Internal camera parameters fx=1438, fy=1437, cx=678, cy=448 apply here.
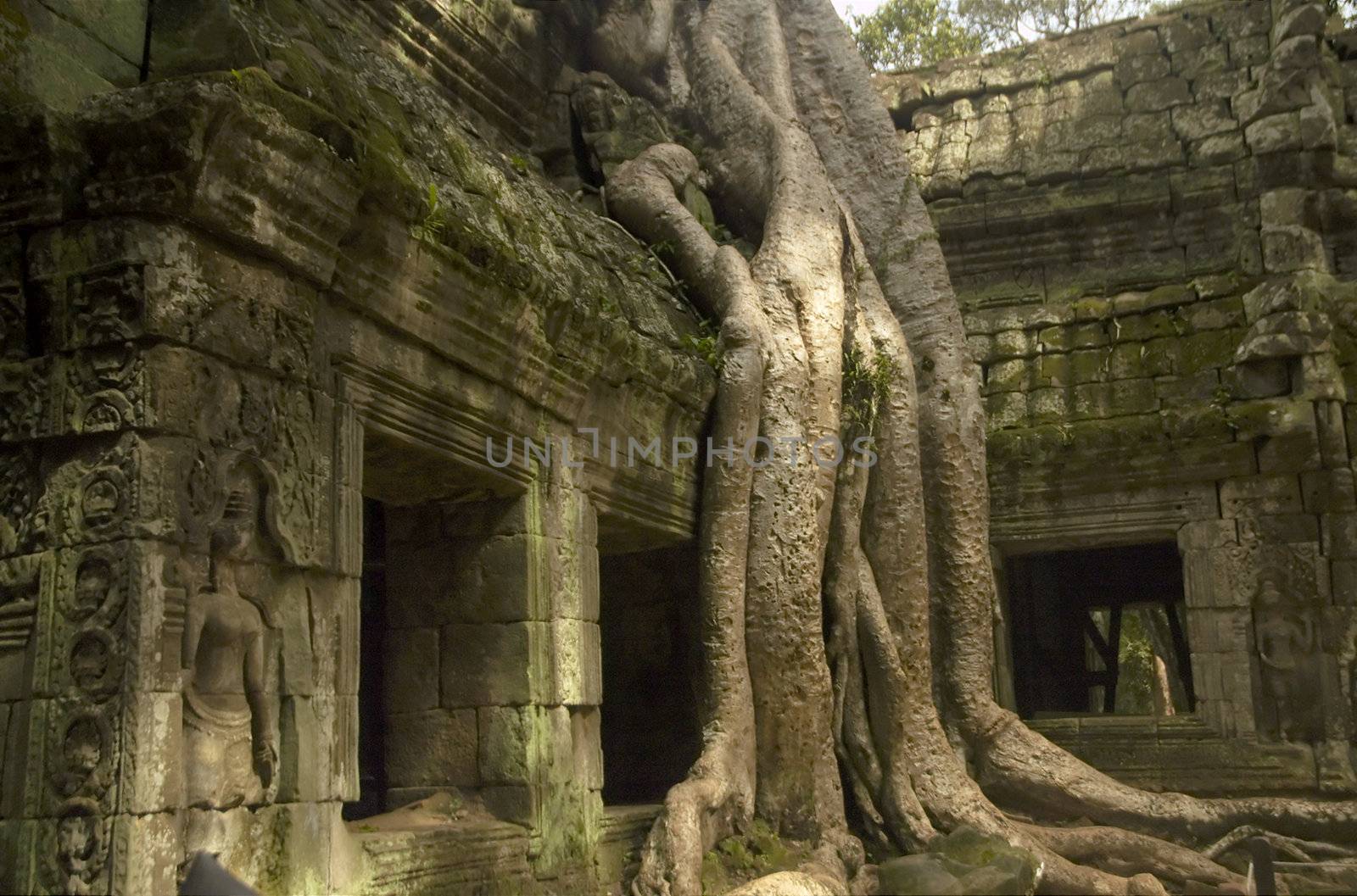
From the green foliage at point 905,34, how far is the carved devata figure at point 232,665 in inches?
455

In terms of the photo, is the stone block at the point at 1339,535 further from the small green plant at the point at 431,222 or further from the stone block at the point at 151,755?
the stone block at the point at 151,755

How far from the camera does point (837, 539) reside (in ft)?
20.5

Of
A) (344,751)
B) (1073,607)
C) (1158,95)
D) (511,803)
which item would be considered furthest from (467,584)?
(1073,607)

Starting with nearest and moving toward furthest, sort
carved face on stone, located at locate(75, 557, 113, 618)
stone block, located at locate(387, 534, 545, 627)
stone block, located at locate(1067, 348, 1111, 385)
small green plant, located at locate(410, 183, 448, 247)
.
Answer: carved face on stone, located at locate(75, 557, 113, 618)
small green plant, located at locate(410, 183, 448, 247)
stone block, located at locate(387, 534, 545, 627)
stone block, located at locate(1067, 348, 1111, 385)

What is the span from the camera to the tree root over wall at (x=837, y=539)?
5.66m

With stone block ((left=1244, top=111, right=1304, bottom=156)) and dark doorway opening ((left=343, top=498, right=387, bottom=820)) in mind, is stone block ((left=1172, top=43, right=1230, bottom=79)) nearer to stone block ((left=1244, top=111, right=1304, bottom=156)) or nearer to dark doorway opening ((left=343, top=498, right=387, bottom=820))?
stone block ((left=1244, top=111, right=1304, bottom=156))

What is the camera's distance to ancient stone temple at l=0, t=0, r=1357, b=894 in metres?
3.26

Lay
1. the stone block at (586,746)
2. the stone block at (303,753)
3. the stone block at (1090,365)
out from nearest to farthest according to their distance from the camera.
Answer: the stone block at (303,753) < the stone block at (586,746) < the stone block at (1090,365)

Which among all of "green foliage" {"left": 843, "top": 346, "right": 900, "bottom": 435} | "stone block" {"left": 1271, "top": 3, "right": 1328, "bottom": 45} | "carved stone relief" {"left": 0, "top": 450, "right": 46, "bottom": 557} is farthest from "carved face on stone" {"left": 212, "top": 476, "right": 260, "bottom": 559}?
"stone block" {"left": 1271, "top": 3, "right": 1328, "bottom": 45}

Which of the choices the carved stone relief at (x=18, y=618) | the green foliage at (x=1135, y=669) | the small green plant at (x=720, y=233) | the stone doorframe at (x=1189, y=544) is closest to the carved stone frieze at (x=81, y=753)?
the carved stone relief at (x=18, y=618)

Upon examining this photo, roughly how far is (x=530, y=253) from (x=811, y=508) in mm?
1768

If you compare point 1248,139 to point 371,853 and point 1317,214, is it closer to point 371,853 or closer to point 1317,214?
point 1317,214

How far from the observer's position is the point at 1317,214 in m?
7.54

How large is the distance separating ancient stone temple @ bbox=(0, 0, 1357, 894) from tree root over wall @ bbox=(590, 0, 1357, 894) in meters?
0.28
